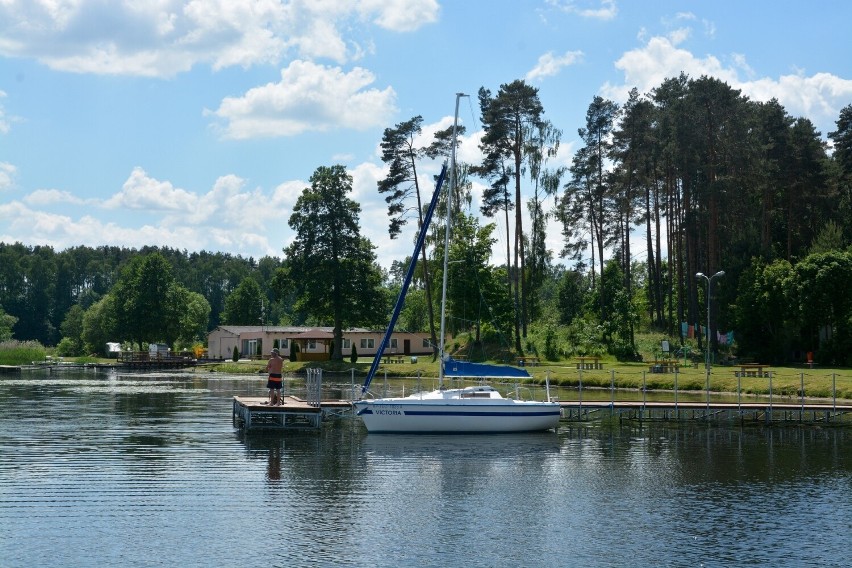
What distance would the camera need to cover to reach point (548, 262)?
80.6 metres

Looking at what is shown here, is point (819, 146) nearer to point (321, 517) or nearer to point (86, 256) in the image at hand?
point (321, 517)

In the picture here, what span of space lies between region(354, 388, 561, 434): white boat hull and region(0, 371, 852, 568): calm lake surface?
59 centimetres

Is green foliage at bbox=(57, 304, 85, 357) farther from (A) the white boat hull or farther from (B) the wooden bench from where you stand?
(A) the white boat hull

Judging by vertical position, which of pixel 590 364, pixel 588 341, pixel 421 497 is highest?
pixel 588 341

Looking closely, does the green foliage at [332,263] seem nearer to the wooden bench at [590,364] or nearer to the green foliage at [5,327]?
the wooden bench at [590,364]

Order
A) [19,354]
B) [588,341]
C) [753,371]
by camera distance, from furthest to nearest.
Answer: [19,354], [588,341], [753,371]

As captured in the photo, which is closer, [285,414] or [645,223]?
[285,414]

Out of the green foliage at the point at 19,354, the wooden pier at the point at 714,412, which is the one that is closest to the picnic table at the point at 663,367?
the wooden pier at the point at 714,412

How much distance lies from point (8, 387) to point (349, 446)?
42.4 m

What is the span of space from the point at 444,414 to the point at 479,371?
96.0 inches

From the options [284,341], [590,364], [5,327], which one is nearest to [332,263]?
[284,341]

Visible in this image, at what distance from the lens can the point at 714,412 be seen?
1576 inches

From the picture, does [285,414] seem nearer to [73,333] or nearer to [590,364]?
[590,364]

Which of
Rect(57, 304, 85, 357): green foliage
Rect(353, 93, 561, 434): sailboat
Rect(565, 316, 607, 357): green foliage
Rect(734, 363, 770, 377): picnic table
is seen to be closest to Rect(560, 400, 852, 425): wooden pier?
Rect(353, 93, 561, 434): sailboat
